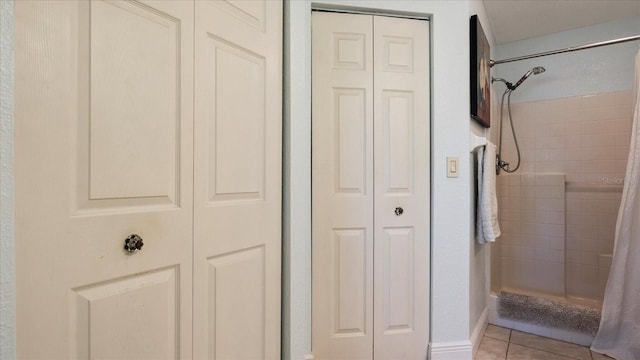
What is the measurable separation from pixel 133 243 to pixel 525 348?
2.25m

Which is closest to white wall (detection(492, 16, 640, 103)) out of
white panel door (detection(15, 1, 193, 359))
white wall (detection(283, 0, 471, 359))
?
white wall (detection(283, 0, 471, 359))

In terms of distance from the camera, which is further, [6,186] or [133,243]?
[133,243]

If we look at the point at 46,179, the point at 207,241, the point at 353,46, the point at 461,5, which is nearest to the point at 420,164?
the point at 353,46

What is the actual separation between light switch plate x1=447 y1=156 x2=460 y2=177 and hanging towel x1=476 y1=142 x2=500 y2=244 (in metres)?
0.32

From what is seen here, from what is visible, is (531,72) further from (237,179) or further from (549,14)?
(237,179)

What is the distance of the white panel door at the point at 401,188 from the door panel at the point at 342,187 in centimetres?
5

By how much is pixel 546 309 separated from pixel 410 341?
1102 millimetres

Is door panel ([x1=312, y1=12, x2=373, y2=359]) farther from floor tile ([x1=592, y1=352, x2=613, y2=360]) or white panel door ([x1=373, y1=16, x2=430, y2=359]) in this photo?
floor tile ([x1=592, y1=352, x2=613, y2=360])

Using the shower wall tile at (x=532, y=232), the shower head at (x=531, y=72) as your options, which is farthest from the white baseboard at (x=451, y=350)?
the shower head at (x=531, y=72)

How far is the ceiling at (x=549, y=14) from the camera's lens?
6.53ft

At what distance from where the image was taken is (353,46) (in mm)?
1547

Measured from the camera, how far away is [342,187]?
1553 mm

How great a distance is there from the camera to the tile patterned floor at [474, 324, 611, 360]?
1.77m

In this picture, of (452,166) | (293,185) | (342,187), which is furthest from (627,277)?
(293,185)
